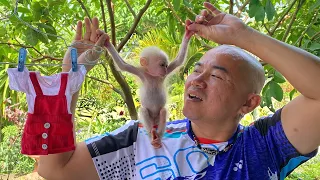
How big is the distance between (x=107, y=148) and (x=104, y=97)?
2302 millimetres

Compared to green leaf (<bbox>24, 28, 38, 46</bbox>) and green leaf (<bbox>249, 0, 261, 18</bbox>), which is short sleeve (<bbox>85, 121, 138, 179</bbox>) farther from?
green leaf (<bbox>249, 0, 261, 18</bbox>)

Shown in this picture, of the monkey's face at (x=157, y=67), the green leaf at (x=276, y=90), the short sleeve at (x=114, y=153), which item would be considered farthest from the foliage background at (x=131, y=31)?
the short sleeve at (x=114, y=153)

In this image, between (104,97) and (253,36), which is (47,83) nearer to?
(253,36)

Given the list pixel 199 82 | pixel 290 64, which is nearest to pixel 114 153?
pixel 199 82

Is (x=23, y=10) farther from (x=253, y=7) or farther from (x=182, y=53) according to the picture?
(x=253, y=7)

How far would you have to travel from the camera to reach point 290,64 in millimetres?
1064

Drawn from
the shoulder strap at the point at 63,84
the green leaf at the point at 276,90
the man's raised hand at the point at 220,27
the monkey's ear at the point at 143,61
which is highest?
the man's raised hand at the point at 220,27

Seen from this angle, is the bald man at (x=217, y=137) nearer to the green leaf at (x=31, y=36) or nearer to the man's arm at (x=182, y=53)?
the man's arm at (x=182, y=53)

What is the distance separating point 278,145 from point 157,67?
0.43m

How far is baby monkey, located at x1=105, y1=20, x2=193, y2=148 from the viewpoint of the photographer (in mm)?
1206

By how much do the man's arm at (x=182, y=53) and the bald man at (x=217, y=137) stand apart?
0.11 ft

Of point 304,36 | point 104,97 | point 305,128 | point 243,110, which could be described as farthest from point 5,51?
point 104,97

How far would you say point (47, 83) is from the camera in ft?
3.16

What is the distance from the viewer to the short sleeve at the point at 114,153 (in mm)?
1245
